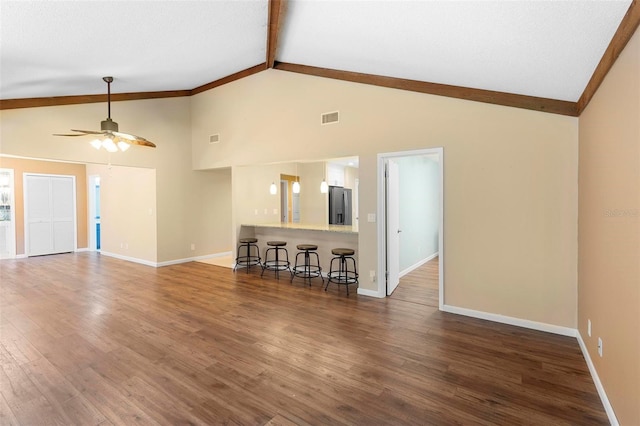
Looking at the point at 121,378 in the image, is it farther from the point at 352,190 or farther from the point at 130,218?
the point at 352,190

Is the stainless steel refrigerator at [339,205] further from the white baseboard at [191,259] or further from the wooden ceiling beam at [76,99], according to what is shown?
the wooden ceiling beam at [76,99]

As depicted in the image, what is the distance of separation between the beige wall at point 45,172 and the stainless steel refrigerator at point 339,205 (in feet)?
24.2

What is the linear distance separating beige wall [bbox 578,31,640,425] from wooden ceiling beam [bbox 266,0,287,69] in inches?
118

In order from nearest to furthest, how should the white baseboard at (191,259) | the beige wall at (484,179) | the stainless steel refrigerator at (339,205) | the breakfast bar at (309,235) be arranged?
1. the beige wall at (484,179)
2. the breakfast bar at (309,235)
3. the white baseboard at (191,259)
4. the stainless steel refrigerator at (339,205)

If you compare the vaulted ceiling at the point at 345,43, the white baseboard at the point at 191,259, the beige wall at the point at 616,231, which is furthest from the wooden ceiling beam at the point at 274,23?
the white baseboard at the point at 191,259

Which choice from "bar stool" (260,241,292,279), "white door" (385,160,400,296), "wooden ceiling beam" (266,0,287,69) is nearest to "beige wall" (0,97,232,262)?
"bar stool" (260,241,292,279)

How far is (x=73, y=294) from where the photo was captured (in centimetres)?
490

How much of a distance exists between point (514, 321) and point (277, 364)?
2.74 m

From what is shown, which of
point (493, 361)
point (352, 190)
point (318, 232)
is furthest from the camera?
point (352, 190)

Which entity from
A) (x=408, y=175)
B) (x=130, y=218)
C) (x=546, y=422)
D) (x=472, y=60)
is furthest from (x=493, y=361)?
(x=130, y=218)

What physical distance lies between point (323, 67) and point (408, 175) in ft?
8.99

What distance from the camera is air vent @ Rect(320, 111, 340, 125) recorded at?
16.2 feet

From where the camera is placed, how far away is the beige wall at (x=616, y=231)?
171 cm

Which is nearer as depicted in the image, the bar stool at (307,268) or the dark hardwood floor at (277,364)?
the dark hardwood floor at (277,364)
